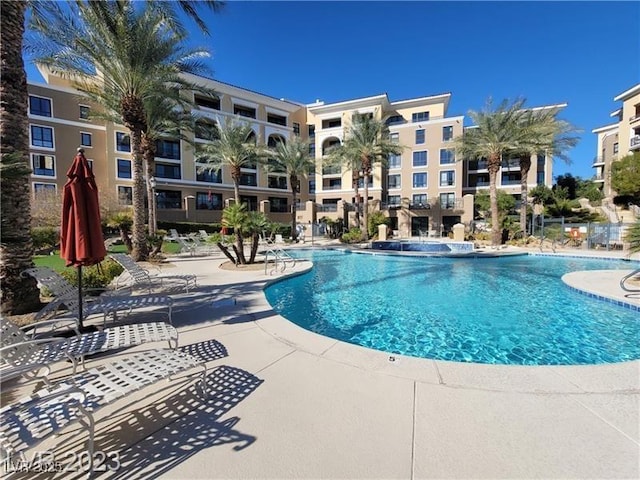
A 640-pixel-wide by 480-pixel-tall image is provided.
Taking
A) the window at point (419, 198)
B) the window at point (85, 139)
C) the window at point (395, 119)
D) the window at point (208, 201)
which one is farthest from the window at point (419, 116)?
the window at point (85, 139)

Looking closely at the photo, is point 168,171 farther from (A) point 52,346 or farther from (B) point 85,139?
(A) point 52,346

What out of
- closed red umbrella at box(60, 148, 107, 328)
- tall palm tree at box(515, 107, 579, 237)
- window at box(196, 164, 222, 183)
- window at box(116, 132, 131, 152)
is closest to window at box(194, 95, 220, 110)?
window at box(196, 164, 222, 183)

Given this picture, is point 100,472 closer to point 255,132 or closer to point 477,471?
point 477,471

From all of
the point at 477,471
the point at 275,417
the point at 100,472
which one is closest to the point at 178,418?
the point at 100,472

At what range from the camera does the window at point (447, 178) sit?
38.2 m

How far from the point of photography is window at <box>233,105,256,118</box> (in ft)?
132

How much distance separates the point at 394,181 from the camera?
136 ft

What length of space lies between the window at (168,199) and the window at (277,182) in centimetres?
1245

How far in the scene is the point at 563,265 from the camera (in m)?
13.9

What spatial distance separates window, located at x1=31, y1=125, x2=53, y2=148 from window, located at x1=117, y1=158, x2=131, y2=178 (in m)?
5.86

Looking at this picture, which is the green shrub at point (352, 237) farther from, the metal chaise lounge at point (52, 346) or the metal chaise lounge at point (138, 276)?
the metal chaise lounge at point (52, 346)

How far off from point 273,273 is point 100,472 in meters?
8.37

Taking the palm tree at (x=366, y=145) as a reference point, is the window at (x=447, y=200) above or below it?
below

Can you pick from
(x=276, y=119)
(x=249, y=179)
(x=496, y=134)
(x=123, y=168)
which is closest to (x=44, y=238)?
(x=123, y=168)
